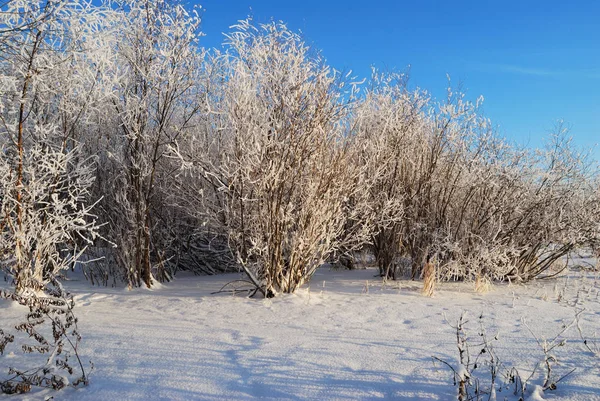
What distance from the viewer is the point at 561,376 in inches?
147

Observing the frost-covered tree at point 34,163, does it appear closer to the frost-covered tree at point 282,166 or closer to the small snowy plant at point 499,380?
the frost-covered tree at point 282,166

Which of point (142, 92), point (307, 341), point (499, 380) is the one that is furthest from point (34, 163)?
point (499, 380)

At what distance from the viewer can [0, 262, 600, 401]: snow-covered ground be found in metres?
3.65

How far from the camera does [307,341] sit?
15.2 ft

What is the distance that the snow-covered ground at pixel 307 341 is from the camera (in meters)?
3.65

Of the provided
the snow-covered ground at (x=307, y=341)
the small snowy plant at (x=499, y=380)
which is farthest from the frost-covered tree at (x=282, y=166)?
the small snowy plant at (x=499, y=380)

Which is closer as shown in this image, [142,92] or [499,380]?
[499,380]

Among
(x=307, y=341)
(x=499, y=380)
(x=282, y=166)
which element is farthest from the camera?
(x=282, y=166)

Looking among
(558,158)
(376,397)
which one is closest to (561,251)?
(558,158)

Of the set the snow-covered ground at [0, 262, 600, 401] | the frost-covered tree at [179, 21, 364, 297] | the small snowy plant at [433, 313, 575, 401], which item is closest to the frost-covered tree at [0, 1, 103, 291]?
the snow-covered ground at [0, 262, 600, 401]

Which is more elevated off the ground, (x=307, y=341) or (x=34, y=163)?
(x=34, y=163)

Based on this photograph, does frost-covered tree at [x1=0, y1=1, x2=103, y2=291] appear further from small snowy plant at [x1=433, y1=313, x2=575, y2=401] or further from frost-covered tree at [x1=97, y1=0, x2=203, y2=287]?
small snowy plant at [x1=433, y1=313, x2=575, y2=401]

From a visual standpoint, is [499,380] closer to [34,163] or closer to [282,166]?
[282,166]

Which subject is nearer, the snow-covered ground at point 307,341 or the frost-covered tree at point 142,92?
the snow-covered ground at point 307,341
